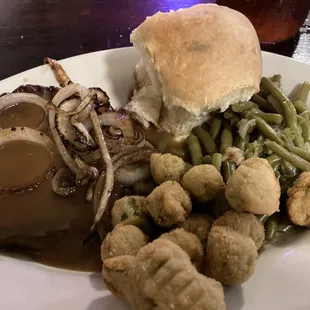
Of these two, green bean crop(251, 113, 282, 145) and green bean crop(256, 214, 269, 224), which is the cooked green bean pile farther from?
green bean crop(256, 214, 269, 224)

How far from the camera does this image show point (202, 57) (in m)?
2.34

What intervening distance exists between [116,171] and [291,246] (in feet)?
2.85

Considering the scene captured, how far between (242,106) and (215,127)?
0.18 m

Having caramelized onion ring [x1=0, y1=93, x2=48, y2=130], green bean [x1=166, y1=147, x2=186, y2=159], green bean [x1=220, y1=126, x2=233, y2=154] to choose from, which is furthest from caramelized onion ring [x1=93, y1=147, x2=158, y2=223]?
caramelized onion ring [x1=0, y1=93, x2=48, y2=130]

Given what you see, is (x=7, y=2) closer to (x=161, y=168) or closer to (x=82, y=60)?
(x=82, y=60)

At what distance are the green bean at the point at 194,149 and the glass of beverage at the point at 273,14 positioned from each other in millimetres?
1049

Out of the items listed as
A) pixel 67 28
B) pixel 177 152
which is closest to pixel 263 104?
pixel 177 152

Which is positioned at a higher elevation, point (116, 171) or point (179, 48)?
point (179, 48)

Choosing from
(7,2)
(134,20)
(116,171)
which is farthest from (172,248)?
(7,2)

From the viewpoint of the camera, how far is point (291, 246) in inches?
77.0

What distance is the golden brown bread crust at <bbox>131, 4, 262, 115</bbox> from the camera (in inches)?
91.0

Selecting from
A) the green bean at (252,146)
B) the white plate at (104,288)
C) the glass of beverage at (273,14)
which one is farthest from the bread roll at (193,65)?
the white plate at (104,288)

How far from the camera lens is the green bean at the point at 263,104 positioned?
2544 millimetres

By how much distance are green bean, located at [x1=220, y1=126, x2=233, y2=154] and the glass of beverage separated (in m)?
0.95
